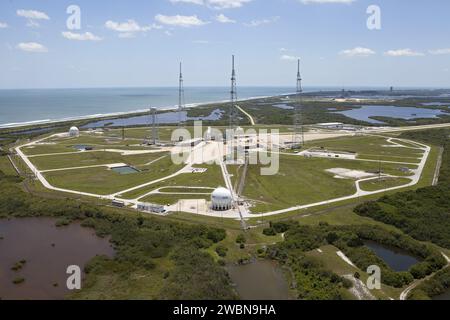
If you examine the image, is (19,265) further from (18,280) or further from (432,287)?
(432,287)

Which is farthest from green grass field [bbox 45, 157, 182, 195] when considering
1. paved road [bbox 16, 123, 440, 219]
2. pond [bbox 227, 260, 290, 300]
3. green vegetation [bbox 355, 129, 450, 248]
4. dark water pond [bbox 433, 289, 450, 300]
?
dark water pond [bbox 433, 289, 450, 300]

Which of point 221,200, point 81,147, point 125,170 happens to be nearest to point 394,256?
point 221,200

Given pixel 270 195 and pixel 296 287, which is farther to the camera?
pixel 270 195

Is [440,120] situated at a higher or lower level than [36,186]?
higher

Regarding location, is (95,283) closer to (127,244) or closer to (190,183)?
(127,244)
